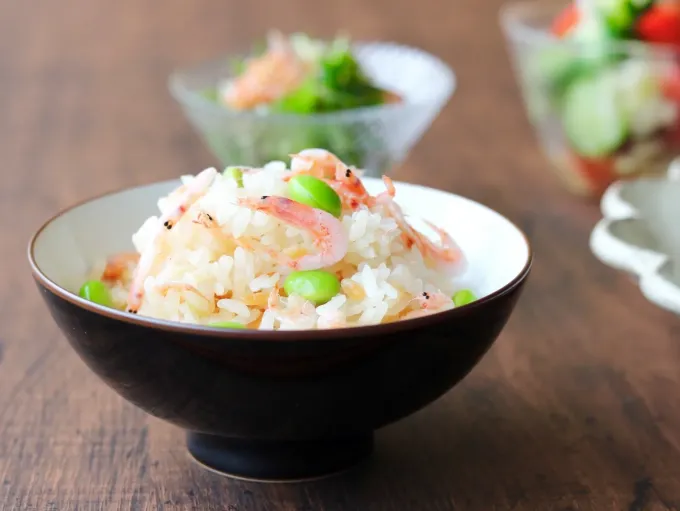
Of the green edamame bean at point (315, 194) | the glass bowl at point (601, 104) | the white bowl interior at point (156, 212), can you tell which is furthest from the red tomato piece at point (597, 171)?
the green edamame bean at point (315, 194)

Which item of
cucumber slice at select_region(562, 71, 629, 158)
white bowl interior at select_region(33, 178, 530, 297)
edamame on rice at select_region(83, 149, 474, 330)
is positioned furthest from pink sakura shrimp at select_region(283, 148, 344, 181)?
cucumber slice at select_region(562, 71, 629, 158)

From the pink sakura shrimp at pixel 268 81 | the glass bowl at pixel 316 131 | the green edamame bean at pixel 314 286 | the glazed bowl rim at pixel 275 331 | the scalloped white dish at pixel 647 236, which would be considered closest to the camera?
the glazed bowl rim at pixel 275 331

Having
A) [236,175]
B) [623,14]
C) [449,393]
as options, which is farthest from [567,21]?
[236,175]

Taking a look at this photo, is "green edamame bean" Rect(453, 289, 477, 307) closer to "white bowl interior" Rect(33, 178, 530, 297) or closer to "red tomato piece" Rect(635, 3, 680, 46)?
"white bowl interior" Rect(33, 178, 530, 297)

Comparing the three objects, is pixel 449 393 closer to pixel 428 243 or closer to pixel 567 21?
pixel 428 243

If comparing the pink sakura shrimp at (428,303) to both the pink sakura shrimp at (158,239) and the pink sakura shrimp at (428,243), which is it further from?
the pink sakura shrimp at (158,239)

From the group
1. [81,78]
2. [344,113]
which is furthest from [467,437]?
[81,78]
